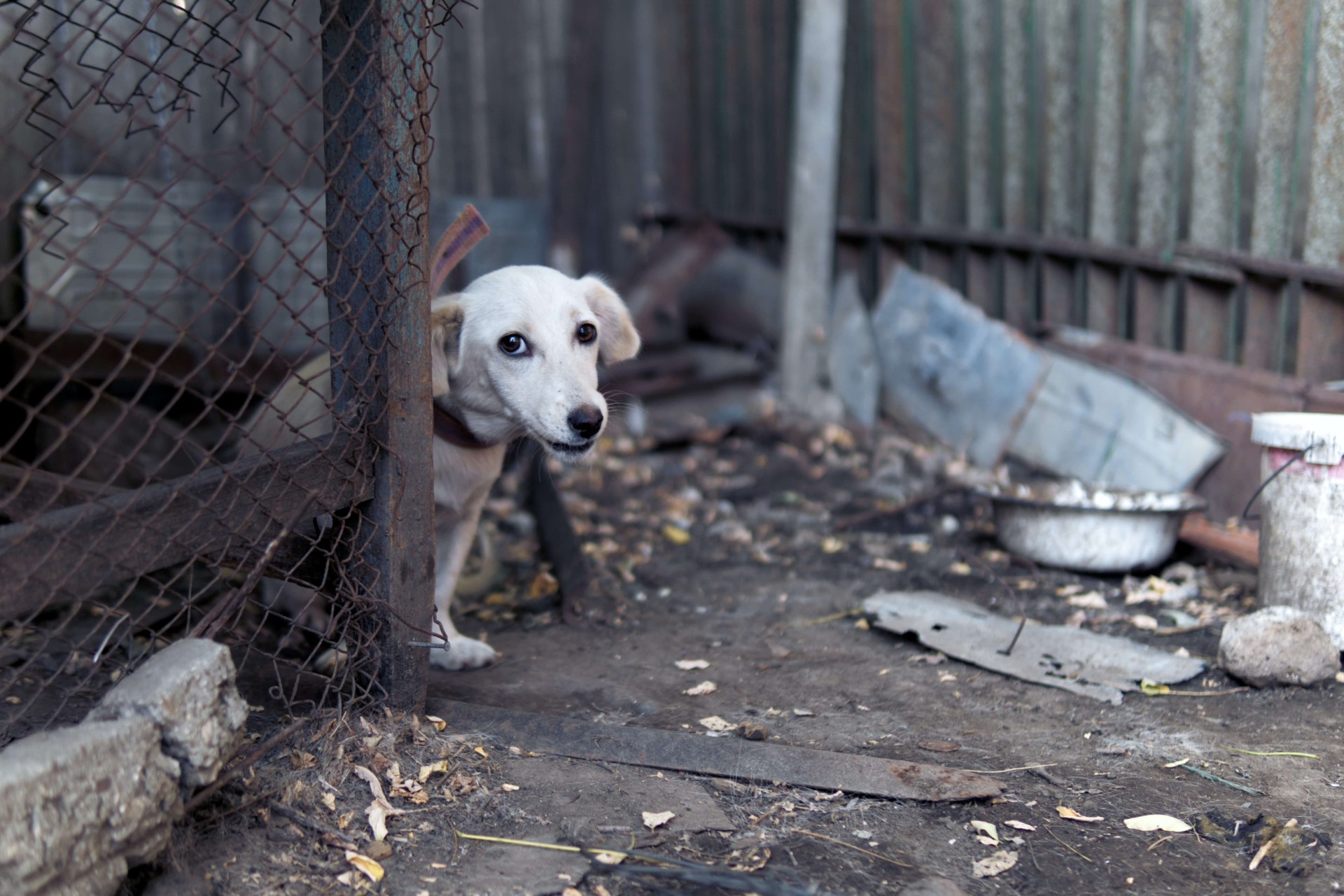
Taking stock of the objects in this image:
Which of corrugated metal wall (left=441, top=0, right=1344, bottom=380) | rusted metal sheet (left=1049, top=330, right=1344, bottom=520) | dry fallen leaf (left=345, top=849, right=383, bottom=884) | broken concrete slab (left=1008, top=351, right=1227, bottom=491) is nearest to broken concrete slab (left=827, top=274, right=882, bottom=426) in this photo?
corrugated metal wall (left=441, top=0, right=1344, bottom=380)

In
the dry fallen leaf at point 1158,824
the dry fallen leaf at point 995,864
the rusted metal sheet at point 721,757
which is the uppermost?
the rusted metal sheet at point 721,757

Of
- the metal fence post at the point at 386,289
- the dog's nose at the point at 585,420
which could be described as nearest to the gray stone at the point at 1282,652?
the dog's nose at the point at 585,420

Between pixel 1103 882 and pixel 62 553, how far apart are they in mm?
2192

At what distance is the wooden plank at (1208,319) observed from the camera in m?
4.98

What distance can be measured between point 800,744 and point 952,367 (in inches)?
150

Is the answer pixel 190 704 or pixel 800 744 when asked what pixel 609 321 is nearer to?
pixel 800 744

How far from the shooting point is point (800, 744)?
9.09ft

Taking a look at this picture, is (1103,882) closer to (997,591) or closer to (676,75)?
(997,591)

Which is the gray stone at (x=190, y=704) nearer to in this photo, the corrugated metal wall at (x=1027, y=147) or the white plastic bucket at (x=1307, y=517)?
the white plastic bucket at (x=1307, y=517)

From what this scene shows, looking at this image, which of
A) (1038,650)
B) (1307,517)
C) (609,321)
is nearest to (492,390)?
(609,321)

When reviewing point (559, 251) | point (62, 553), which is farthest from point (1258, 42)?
point (62, 553)

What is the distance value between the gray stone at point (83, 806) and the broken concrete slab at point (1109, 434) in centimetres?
441

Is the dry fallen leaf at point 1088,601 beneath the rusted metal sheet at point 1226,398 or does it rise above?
beneath

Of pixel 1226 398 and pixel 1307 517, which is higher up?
pixel 1226 398
